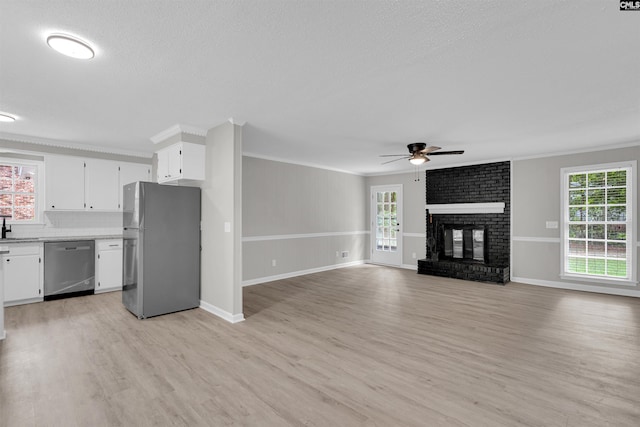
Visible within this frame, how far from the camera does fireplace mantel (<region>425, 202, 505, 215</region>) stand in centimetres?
637

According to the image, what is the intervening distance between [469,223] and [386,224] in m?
2.09

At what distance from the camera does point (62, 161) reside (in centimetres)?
495

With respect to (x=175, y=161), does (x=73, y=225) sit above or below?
below

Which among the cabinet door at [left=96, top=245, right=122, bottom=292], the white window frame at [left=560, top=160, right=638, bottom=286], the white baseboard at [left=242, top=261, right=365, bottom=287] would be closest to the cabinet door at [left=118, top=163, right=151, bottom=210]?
the cabinet door at [left=96, top=245, right=122, bottom=292]

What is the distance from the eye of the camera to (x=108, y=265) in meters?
5.08

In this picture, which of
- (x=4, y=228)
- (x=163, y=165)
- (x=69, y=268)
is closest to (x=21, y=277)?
(x=69, y=268)

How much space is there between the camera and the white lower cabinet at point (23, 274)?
4.29 metres

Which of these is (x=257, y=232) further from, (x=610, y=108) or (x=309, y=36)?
(x=610, y=108)

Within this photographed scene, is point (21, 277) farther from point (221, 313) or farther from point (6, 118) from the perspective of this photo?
point (221, 313)

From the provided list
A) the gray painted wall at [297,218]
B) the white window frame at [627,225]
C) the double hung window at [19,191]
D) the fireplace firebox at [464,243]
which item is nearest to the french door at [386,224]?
the gray painted wall at [297,218]

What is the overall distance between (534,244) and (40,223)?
871 cm

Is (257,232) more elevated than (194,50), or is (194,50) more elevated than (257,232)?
(194,50)

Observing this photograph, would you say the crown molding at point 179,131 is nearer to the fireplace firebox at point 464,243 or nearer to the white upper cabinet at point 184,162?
the white upper cabinet at point 184,162

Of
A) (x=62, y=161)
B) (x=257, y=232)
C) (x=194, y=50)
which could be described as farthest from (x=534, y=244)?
(x=62, y=161)
